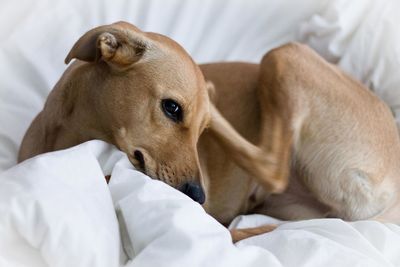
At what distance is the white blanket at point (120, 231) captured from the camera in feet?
4.13

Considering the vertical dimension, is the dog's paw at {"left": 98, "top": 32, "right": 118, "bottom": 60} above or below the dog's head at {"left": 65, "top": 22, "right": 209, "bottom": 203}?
above

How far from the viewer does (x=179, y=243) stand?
130cm

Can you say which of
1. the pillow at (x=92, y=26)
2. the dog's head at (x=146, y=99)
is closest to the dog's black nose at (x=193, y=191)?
the dog's head at (x=146, y=99)

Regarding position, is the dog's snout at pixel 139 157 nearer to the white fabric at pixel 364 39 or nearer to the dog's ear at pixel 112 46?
the dog's ear at pixel 112 46

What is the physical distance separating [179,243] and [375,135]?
113 centimetres

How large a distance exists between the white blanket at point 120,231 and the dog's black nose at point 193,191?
0.19 meters

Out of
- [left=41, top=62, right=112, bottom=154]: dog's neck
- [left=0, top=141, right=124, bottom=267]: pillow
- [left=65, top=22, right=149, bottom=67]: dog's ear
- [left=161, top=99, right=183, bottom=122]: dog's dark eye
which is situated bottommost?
[left=41, top=62, right=112, bottom=154]: dog's neck

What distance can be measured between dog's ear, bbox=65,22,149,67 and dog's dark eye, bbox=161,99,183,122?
0.16 metres


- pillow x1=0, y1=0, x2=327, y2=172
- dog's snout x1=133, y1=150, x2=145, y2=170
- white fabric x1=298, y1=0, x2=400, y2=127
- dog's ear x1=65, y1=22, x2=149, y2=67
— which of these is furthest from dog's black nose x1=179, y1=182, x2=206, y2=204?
white fabric x1=298, y1=0, x2=400, y2=127

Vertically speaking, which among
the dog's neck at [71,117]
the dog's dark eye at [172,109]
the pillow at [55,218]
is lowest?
the dog's neck at [71,117]

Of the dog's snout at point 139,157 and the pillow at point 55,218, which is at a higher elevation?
the pillow at point 55,218

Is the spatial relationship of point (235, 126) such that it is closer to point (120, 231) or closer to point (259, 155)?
point (259, 155)

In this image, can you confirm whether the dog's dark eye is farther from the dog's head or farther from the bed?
the bed

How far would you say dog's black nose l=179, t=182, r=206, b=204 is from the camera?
174cm
